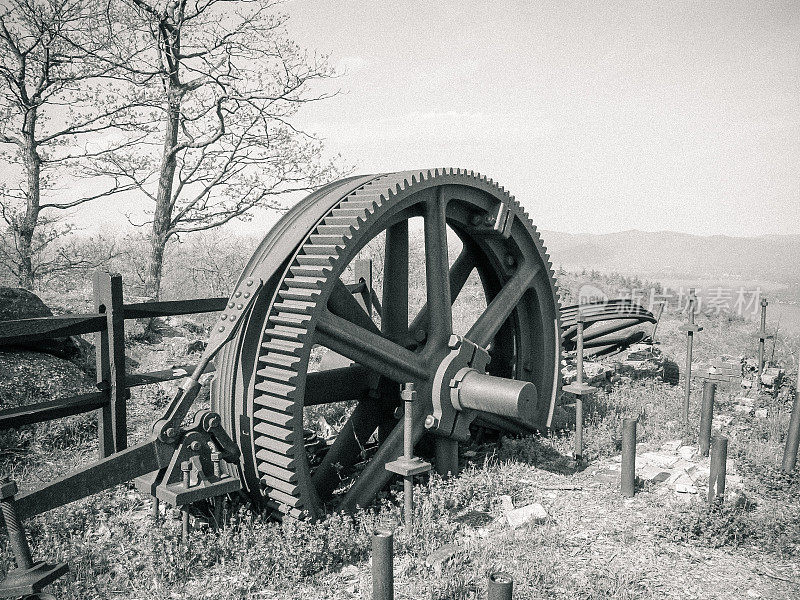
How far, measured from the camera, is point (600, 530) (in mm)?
4129

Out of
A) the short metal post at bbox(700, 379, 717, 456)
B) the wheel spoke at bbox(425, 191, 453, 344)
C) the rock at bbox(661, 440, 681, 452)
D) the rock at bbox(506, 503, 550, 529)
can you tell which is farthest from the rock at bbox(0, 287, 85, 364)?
the short metal post at bbox(700, 379, 717, 456)

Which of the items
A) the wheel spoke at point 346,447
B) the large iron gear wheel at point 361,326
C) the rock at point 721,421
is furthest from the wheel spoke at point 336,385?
the rock at point 721,421

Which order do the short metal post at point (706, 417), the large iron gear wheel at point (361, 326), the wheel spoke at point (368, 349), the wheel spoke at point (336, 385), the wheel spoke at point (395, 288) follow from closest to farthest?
the large iron gear wheel at point (361, 326)
the wheel spoke at point (368, 349)
the wheel spoke at point (336, 385)
the wheel spoke at point (395, 288)
the short metal post at point (706, 417)

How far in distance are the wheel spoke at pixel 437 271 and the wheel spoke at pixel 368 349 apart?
331 millimetres

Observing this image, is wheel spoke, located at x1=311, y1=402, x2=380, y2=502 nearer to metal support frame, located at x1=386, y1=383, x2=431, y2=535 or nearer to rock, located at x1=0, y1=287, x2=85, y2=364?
metal support frame, located at x1=386, y1=383, x2=431, y2=535

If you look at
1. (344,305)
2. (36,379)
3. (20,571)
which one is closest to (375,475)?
(344,305)

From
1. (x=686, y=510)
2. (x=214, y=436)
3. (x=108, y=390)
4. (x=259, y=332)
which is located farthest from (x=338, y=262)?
(x=686, y=510)

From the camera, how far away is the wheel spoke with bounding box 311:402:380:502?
4.58m

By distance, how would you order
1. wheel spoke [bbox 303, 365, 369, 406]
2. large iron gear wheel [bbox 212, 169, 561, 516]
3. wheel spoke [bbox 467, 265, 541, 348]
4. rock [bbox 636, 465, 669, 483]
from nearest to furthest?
large iron gear wheel [bbox 212, 169, 561, 516] < wheel spoke [bbox 303, 365, 369, 406] < rock [bbox 636, 465, 669, 483] < wheel spoke [bbox 467, 265, 541, 348]

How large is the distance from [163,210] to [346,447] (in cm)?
811

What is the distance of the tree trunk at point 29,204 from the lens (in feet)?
31.7

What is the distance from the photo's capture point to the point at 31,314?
6.70 meters

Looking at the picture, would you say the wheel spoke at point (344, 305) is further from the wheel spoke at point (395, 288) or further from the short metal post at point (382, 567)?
the short metal post at point (382, 567)

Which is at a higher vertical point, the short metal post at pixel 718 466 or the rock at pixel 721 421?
the short metal post at pixel 718 466
